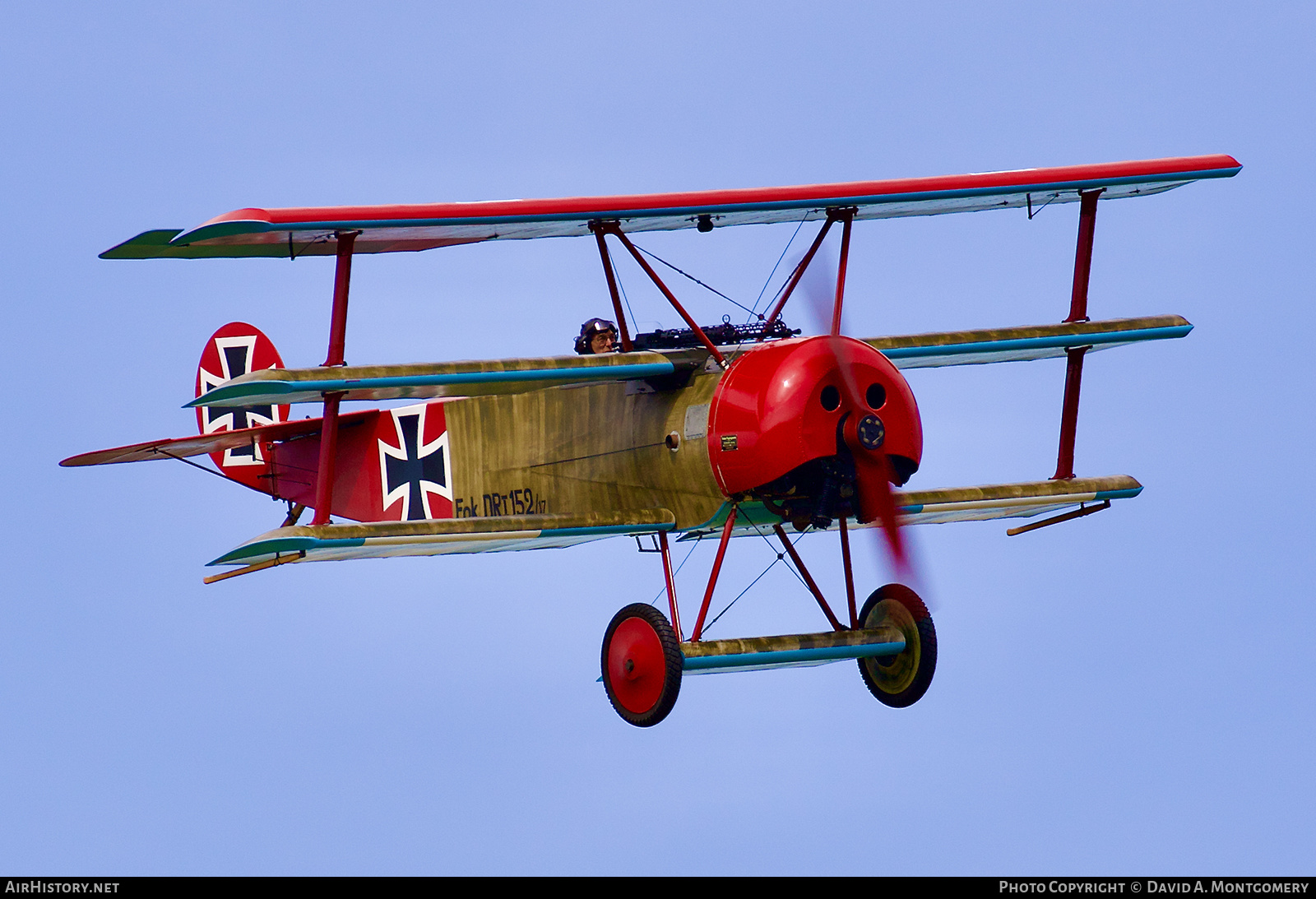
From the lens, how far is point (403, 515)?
62.1ft

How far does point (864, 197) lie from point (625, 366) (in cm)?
243

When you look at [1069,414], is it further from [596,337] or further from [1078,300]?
[596,337]

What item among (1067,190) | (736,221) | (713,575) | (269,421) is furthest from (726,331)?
(269,421)

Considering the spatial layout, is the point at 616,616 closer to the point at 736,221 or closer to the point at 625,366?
the point at 625,366

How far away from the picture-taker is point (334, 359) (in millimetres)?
15305

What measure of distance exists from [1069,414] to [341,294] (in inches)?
264

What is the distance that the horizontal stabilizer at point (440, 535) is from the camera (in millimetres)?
15172

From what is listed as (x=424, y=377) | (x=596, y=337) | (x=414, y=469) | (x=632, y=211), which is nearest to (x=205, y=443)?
(x=414, y=469)

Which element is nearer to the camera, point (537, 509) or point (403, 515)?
point (537, 509)

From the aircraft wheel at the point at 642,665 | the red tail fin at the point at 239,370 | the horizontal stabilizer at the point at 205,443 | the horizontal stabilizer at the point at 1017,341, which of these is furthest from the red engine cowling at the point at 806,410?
the red tail fin at the point at 239,370

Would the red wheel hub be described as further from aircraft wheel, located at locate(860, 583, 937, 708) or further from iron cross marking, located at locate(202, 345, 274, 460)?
iron cross marking, located at locate(202, 345, 274, 460)

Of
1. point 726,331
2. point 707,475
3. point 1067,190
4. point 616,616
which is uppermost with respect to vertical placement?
point 1067,190

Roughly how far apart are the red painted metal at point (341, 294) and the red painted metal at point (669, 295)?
207 cm

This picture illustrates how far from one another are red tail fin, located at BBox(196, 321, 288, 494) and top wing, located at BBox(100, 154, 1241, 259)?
3.70 meters
